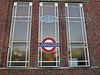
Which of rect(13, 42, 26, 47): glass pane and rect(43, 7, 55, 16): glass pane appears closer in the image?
rect(13, 42, 26, 47): glass pane

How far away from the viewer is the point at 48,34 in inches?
422

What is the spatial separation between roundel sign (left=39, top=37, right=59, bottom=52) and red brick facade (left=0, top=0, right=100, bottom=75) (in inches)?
20.9

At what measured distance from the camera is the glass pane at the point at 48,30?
10703 millimetres

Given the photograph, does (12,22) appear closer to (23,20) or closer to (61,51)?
(23,20)

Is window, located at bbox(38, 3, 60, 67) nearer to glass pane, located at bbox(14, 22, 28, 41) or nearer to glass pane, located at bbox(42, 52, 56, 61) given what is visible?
glass pane, located at bbox(42, 52, 56, 61)

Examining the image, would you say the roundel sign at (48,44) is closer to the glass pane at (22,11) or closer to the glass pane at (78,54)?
the glass pane at (78,54)

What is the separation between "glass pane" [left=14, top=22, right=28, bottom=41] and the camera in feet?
34.7

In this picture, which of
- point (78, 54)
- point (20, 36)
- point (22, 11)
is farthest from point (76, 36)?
point (22, 11)

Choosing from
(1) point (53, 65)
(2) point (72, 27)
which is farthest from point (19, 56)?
(2) point (72, 27)

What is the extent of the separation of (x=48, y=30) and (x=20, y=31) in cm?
255


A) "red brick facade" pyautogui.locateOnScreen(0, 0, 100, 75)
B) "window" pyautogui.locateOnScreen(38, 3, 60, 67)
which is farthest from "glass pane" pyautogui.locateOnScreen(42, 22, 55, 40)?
"red brick facade" pyautogui.locateOnScreen(0, 0, 100, 75)

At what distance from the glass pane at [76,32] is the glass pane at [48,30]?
5.57ft

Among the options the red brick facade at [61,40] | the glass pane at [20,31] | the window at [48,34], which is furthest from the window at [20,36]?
the window at [48,34]

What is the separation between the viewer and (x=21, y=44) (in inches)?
411
